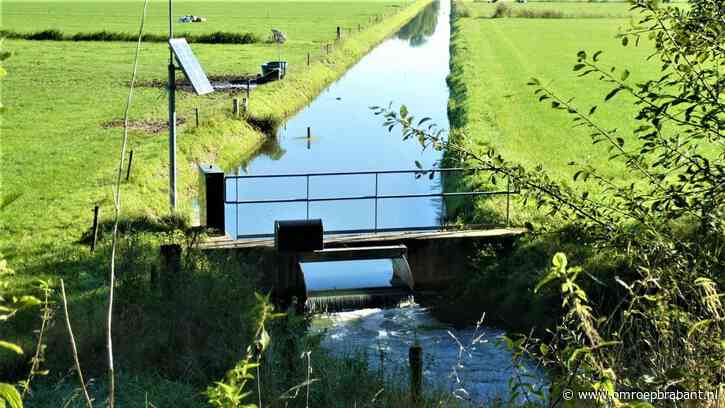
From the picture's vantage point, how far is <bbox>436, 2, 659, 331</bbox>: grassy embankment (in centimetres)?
1889

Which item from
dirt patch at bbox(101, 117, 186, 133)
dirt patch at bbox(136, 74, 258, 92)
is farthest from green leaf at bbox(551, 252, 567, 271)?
dirt patch at bbox(136, 74, 258, 92)

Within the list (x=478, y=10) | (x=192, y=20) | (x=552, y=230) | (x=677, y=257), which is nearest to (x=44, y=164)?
(x=552, y=230)

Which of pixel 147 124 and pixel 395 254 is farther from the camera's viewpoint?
pixel 147 124

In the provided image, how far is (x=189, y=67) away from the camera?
67.4ft

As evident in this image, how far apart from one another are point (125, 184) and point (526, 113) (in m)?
21.1

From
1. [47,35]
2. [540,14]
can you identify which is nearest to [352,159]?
[47,35]

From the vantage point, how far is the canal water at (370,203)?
52.6ft

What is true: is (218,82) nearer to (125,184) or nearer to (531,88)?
(531,88)

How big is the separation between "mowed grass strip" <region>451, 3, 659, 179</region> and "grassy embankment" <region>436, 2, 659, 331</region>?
0.20ft

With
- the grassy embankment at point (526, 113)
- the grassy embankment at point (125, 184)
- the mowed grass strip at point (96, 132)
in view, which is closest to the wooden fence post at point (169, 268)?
the grassy embankment at point (125, 184)

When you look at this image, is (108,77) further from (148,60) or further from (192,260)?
(192,260)

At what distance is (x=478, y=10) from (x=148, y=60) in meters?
55.8

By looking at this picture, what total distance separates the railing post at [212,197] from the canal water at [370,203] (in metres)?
0.76

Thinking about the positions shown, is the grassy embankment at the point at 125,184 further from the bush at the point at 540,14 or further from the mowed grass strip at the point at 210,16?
the bush at the point at 540,14
